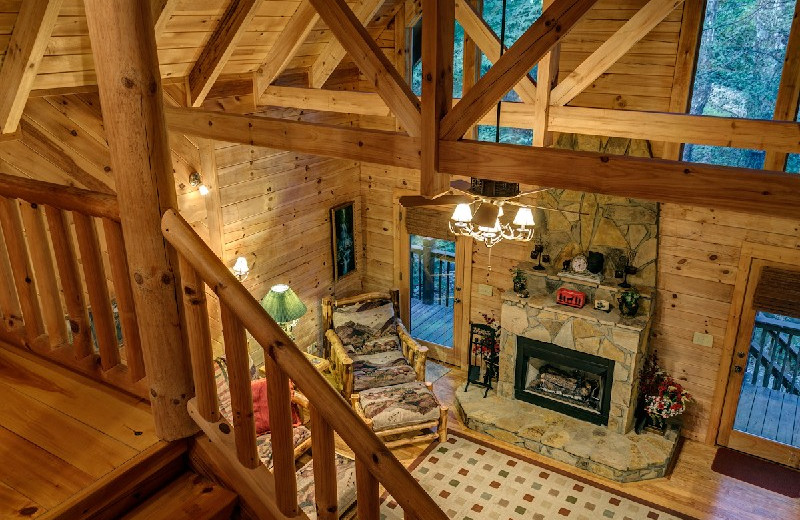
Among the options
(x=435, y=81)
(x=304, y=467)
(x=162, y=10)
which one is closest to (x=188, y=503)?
(x=435, y=81)

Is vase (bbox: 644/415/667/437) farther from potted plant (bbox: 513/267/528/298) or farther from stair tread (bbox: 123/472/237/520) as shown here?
stair tread (bbox: 123/472/237/520)

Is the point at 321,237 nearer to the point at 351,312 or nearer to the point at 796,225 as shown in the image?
the point at 351,312

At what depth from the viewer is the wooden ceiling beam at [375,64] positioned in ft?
10.9

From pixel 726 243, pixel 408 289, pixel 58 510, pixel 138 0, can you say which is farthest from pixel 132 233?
pixel 408 289

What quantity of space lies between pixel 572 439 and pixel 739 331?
178cm

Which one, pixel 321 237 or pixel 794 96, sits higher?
pixel 794 96

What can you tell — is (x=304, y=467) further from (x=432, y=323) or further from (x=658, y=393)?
(x=432, y=323)

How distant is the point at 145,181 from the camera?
70.5 inches

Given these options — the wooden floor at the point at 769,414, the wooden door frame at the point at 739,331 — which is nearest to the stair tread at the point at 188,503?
the wooden door frame at the point at 739,331

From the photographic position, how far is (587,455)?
564 centimetres

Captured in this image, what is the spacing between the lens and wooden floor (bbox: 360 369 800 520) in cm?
510

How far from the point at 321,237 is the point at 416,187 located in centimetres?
123

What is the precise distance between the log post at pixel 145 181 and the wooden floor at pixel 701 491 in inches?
161

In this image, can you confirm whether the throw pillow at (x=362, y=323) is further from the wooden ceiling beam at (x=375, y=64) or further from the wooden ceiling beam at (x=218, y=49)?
the wooden ceiling beam at (x=375, y=64)
